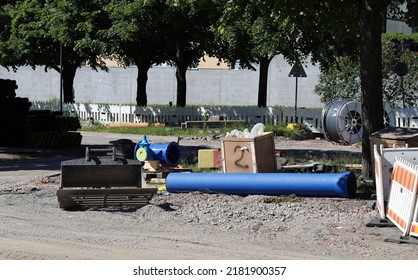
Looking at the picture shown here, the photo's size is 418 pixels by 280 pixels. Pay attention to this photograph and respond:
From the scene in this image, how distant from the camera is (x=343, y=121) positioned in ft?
98.4

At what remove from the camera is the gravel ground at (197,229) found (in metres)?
11.5

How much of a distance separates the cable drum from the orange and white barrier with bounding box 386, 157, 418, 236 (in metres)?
16.3

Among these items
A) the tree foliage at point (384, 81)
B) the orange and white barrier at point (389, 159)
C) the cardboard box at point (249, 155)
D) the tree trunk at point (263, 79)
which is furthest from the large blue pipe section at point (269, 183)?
the tree trunk at point (263, 79)

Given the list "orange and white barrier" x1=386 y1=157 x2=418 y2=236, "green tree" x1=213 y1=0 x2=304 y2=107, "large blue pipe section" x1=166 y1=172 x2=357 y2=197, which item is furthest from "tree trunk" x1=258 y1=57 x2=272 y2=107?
"orange and white barrier" x1=386 y1=157 x2=418 y2=236

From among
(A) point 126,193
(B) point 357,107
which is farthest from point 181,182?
(B) point 357,107

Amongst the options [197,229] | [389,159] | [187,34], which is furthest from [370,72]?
[187,34]

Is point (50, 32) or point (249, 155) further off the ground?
point (50, 32)

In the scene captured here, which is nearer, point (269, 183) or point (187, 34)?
point (269, 183)

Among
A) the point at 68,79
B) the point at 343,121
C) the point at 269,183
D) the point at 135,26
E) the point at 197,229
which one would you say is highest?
the point at 135,26

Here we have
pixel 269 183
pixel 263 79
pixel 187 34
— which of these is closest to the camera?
pixel 269 183

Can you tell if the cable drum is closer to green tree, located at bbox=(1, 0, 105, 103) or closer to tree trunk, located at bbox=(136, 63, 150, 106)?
green tree, located at bbox=(1, 0, 105, 103)

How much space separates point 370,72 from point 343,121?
38.9 feet

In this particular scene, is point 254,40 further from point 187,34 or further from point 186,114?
point 186,114

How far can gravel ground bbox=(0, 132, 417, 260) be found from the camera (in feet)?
37.7
